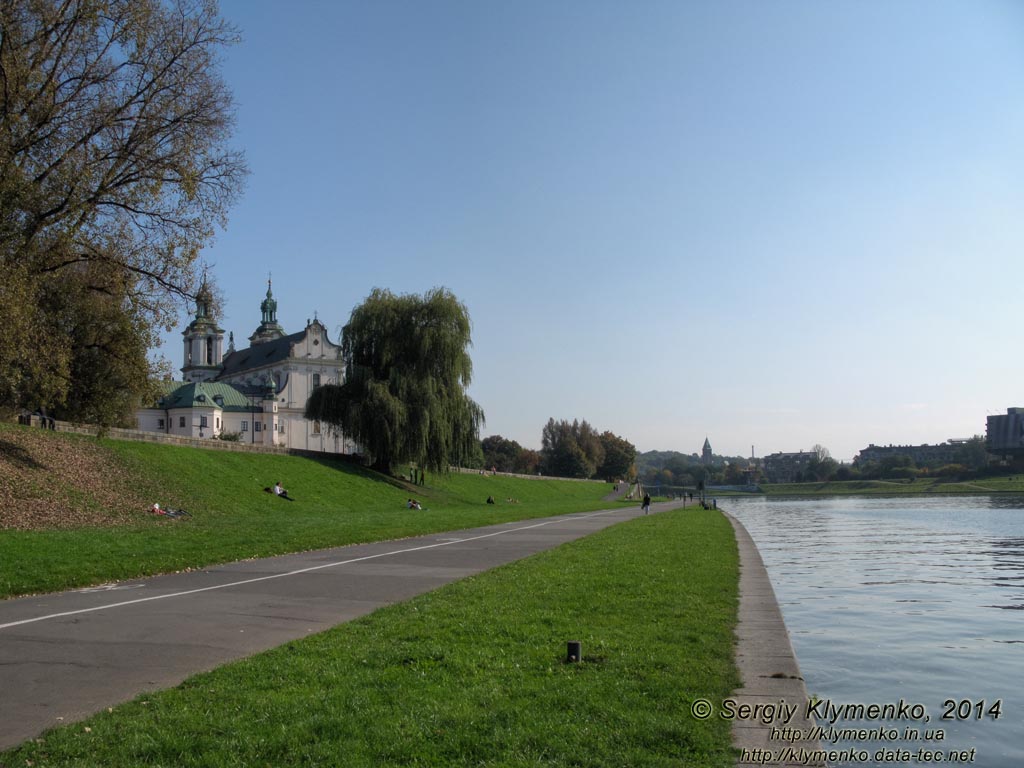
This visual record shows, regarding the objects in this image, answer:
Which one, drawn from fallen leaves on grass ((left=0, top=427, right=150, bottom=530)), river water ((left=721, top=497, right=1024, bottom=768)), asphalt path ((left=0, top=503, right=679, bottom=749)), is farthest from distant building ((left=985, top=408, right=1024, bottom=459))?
asphalt path ((left=0, top=503, right=679, bottom=749))

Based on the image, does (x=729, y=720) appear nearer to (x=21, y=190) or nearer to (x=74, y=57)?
(x=21, y=190)

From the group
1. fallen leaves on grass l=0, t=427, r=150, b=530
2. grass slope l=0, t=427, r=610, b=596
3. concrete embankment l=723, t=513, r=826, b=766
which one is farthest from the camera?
fallen leaves on grass l=0, t=427, r=150, b=530

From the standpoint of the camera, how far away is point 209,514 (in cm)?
3406

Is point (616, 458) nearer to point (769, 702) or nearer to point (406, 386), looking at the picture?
point (406, 386)

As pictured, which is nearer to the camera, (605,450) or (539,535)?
(539,535)

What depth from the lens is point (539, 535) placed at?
27.3 meters

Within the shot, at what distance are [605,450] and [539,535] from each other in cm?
13093

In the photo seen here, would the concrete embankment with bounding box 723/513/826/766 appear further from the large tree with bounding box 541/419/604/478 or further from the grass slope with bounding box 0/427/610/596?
the large tree with bounding box 541/419/604/478

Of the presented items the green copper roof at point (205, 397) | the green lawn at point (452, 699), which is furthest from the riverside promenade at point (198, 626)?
the green copper roof at point (205, 397)

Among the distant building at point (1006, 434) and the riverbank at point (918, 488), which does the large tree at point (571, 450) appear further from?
the distant building at point (1006, 434)

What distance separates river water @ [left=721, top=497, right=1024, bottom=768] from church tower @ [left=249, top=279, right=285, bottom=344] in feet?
431

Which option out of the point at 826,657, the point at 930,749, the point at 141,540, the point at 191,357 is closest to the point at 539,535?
the point at 141,540

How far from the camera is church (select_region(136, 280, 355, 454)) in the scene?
340ft

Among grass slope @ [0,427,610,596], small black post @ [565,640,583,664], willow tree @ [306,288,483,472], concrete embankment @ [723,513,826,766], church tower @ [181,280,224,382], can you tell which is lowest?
grass slope @ [0,427,610,596]
